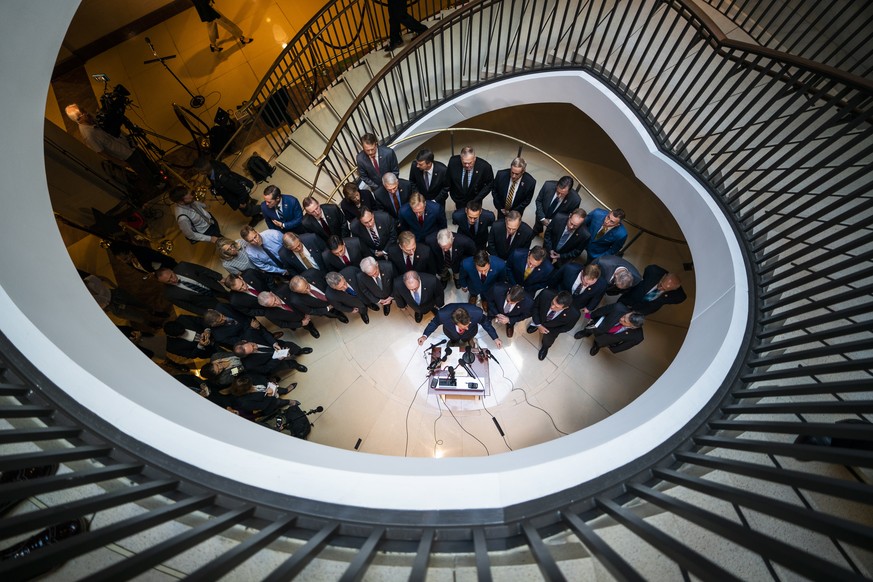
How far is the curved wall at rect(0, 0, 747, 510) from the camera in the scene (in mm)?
2543

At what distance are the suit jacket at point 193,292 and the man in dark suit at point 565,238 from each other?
16.5 feet

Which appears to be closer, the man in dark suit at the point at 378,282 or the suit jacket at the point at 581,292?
the suit jacket at the point at 581,292

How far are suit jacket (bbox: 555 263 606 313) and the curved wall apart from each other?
1312mm

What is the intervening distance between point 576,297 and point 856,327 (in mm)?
2842

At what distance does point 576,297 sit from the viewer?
5.24m

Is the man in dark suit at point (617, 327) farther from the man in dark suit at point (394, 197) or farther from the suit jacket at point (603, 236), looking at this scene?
the man in dark suit at point (394, 197)

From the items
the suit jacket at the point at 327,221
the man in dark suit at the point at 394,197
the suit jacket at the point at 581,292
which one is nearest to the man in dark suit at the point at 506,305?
the suit jacket at the point at 581,292

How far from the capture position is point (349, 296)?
554 cm

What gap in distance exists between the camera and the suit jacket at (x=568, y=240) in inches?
218

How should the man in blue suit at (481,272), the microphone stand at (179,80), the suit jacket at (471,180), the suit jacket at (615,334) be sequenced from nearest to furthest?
the man in blue suit at (481,272), the suit jacket at (615,334), the suit jacket at (471,180), the microphone stand at (179,80)

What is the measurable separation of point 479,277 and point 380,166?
215 cm

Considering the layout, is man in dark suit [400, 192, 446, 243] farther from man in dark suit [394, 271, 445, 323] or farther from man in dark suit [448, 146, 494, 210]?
man in dark suit [394, 271, 445, 323]

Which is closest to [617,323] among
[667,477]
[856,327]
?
[856,327]

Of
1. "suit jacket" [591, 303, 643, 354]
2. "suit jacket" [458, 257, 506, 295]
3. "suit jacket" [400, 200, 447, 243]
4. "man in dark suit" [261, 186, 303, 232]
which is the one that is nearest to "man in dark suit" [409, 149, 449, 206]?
"suit jacket" [400, 200, 447, 243]
